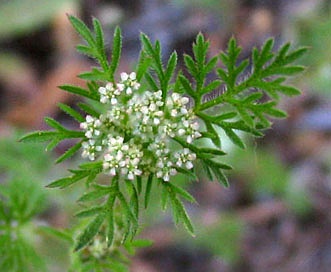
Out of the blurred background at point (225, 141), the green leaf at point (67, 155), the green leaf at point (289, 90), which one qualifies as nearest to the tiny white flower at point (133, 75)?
the green leaf at point (67, 155)

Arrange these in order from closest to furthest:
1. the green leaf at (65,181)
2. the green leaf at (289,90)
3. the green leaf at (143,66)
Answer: the green leaf at (65,181) → the green leaf at (143,66) → the green leaf at (289,90)

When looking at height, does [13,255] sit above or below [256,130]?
below

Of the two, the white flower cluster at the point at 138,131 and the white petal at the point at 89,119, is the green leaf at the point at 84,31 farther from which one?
the white petal at the point at 89,119

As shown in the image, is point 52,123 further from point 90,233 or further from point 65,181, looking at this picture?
point 90,233

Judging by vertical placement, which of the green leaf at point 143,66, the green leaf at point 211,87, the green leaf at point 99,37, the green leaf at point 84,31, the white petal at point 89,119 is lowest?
the white petal at point 89,119

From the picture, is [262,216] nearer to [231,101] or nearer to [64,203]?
[64,203]

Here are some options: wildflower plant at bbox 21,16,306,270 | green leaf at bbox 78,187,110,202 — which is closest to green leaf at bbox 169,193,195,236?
wildflower plant at bbox 21,16,306,270

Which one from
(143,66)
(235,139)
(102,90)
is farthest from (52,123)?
(235,139)

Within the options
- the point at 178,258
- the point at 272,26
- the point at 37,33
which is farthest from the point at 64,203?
the point at 272,26
